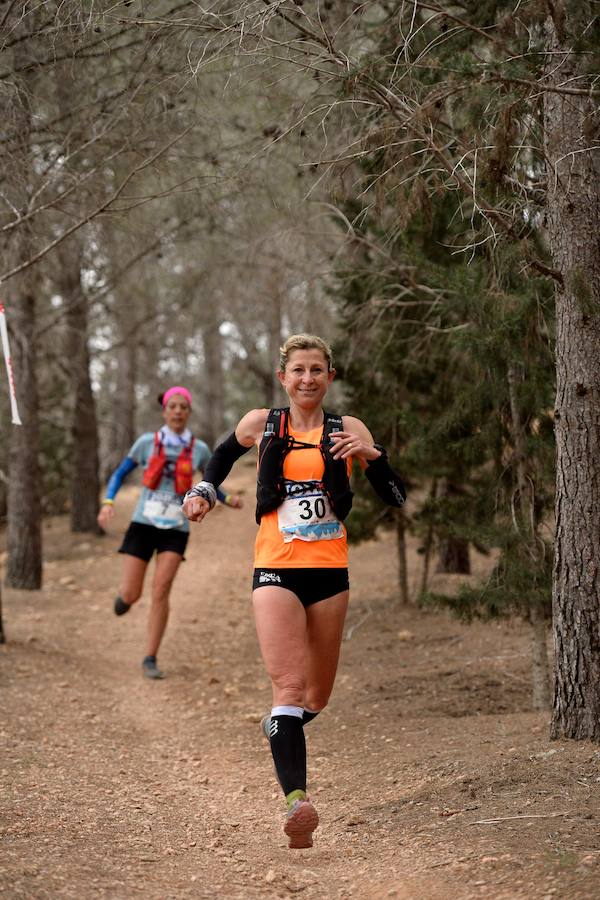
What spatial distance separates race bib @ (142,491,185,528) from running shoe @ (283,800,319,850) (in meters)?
4.38

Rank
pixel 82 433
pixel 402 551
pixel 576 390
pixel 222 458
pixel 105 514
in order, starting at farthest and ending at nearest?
pixel 82 433 < pixel 402 551 < pixel 105 514 < pixel 576 390 < pixel 222 458

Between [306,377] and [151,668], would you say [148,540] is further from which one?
[306,377]

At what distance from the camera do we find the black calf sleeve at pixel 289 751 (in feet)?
13.3

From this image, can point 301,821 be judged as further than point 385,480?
No

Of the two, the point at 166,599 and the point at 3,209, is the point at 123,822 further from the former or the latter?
the point at 3,209

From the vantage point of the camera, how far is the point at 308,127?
6750 millimetres

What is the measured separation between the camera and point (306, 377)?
14.8ft

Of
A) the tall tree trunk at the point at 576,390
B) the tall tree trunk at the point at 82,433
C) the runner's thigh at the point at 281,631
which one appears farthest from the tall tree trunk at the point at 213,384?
the runner's thigh at the point at 281,631

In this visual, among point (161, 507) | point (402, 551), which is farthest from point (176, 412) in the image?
point (402, 551)

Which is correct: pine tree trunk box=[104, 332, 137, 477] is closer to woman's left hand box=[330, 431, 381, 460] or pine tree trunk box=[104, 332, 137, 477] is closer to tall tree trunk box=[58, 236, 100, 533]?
tall tree trunk box=[58, 236, 100, 533]

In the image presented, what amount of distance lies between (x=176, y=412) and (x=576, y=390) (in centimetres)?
400

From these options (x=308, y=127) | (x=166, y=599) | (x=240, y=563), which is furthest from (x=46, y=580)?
(x=308, y=127)

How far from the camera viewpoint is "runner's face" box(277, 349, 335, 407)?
4.52 m

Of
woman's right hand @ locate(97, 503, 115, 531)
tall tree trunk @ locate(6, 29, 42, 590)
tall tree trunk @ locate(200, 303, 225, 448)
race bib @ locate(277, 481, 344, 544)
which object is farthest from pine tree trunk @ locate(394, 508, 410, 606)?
tall tree trunk @ locate(200, 303, 225, 448)
